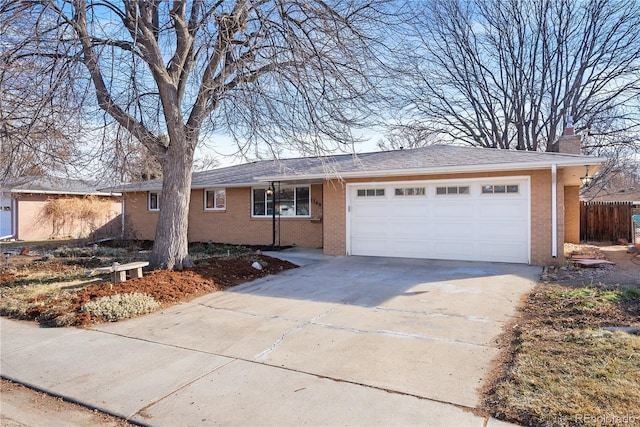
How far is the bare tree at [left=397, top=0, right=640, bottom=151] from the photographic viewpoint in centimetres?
1972

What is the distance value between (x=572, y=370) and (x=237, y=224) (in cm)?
1378

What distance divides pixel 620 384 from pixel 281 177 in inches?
419

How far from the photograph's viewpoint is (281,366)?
4145 mm

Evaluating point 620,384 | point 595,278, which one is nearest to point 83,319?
point 620,384

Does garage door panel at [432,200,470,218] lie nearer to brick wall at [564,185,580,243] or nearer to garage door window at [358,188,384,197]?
garage door window at [358,188,384,197]

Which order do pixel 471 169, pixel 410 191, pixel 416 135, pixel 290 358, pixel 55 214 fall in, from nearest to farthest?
1. pixel 290 358
2. pixel 471 169
3. pixel 410 191
4. pixel 55 214
5. pixel 416 135

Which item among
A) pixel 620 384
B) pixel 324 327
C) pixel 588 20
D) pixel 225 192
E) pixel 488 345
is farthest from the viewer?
→ pixel 588 20

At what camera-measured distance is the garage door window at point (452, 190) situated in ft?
35.5

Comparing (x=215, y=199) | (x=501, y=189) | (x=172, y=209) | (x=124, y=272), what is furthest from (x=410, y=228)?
(x=215, y=199)

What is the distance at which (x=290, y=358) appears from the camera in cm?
436

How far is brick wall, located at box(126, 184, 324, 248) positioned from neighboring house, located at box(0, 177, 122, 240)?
2.59 meters

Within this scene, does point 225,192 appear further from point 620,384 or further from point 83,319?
point 620,384

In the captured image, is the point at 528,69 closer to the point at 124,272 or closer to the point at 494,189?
the point at 494,189

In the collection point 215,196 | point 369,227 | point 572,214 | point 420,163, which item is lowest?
point 369,227
